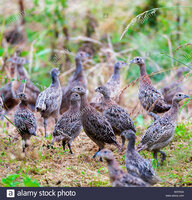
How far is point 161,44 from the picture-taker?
13.2m

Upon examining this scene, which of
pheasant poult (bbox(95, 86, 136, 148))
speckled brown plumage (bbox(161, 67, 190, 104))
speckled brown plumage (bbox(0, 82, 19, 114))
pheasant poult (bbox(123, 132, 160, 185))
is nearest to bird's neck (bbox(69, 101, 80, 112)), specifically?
pheasant poult (bbox(95, 86, 136, 148))

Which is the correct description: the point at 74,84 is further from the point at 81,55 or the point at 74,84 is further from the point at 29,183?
the point at 29,183

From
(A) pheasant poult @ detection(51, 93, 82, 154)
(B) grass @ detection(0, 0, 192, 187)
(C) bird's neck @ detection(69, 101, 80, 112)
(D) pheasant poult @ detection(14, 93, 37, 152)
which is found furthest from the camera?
(C) bird's neck @ detection(69, 101, 80, 112)

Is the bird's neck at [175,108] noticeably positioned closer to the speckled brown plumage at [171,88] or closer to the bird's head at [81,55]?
the speckled brown plumage at [171,88]

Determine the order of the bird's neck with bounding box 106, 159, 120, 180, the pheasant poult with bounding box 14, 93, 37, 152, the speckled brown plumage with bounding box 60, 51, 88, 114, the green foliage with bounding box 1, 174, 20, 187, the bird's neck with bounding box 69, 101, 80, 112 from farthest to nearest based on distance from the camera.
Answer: the speckled brown plumage with bounding box 60, 51, 88, 114
the bird's neck with bounding box 69, 101, 80, 112
the pheasant poult with bounding box 14, 93, 37, 152
the green foliage with bounding box 1, 174, 20, 187
the bird's neck with bounding box 106, 159, 120, 180

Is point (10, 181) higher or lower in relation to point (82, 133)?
lower

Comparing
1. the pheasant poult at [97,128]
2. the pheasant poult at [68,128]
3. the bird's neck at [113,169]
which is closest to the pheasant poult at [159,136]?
the pheasant poult at [97,128]

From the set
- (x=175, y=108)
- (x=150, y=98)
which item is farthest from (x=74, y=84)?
(x=175, y=108)

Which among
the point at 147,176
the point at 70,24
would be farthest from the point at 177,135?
the point at 70,24

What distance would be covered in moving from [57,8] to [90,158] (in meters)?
7.90

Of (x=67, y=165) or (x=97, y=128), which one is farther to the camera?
(x=97, y=128)

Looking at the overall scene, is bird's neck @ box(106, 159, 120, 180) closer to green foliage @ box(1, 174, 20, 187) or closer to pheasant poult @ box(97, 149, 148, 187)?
pheasant poult @ box(97, 149, 148, 187)

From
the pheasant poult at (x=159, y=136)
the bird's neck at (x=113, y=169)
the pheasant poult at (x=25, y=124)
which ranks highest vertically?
the pheasant poult at (x=25, y=124)
